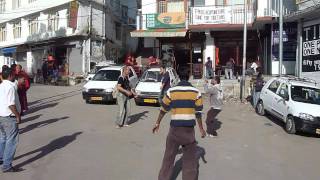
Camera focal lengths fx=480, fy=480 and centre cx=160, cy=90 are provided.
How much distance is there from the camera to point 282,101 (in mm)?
15742

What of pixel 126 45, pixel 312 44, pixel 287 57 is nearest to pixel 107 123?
pixel 312 44

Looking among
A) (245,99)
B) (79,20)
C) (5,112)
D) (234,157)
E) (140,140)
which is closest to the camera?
(5,112)

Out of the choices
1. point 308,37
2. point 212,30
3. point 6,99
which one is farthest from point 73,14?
point 6,99

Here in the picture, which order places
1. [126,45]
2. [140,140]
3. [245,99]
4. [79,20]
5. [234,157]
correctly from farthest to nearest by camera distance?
[126,45], [79,20], [245,99], [140,140], [234,157]

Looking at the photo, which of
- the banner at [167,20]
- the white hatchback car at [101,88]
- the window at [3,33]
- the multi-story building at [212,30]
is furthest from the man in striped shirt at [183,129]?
the window at [3,33]

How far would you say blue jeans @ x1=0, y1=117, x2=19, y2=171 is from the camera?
28.2 feet

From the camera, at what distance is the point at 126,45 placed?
144ft

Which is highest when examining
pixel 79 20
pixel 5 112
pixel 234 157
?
pixel 79 20

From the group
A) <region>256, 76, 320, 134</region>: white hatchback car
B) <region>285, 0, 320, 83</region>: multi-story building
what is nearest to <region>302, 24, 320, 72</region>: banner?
<region>285, 0, 320, 83</region>: multi-story building

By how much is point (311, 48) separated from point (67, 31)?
2015 centimetres

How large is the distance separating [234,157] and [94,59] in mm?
26939

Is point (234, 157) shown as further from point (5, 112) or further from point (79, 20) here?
point (79, 20)

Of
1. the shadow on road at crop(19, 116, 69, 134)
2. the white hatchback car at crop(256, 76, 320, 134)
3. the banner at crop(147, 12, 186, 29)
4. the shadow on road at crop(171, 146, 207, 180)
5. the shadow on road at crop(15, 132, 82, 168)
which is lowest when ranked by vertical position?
the shadow on road at crop(171, 146, 207, 180)

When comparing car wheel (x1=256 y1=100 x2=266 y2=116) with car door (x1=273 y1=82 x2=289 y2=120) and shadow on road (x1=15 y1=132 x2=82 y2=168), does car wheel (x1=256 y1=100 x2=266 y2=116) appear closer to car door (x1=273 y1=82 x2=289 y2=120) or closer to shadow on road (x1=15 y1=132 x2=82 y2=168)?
car door (x1=273 y1=82 x2=289 y2=120)
